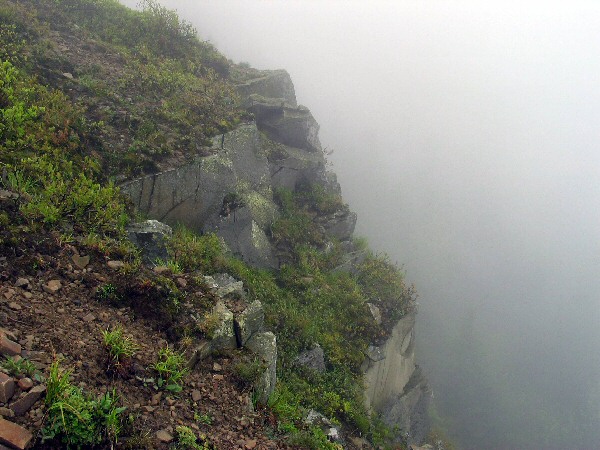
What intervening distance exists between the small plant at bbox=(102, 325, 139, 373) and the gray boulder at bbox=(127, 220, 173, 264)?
11.4 feet

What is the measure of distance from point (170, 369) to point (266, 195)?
1043cm

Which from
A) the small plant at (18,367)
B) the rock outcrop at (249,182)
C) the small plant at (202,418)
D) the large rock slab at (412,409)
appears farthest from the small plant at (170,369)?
the large rock slab at (412,409)

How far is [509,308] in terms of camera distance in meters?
50.5

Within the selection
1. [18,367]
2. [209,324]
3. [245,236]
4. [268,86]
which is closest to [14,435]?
[18,367]

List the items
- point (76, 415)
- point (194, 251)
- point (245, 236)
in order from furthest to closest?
point (245, 236) → point (194, 251) → point (76, 415)

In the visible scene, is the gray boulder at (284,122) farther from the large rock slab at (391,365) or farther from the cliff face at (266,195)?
the large rock slab at (391,365)

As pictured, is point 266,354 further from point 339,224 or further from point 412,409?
point 412,409

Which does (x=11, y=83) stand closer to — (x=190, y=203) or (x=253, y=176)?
Result: (x=190, y=203)

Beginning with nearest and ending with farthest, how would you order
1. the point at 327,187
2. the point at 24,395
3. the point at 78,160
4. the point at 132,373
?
the point at 24,395
the point at 132,373
the point at 78,160
the point at 327,187

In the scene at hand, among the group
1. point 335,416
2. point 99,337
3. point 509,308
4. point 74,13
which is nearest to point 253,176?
point 335,416

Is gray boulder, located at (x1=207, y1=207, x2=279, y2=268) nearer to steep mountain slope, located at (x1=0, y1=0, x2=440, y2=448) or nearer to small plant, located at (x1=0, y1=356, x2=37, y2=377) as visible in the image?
steep mountain slope, located at (x1=0, y1=0, x2=440, y2=448)

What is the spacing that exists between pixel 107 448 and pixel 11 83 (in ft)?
35.3

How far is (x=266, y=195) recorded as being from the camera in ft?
52.7

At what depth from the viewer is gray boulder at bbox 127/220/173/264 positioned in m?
9.37
